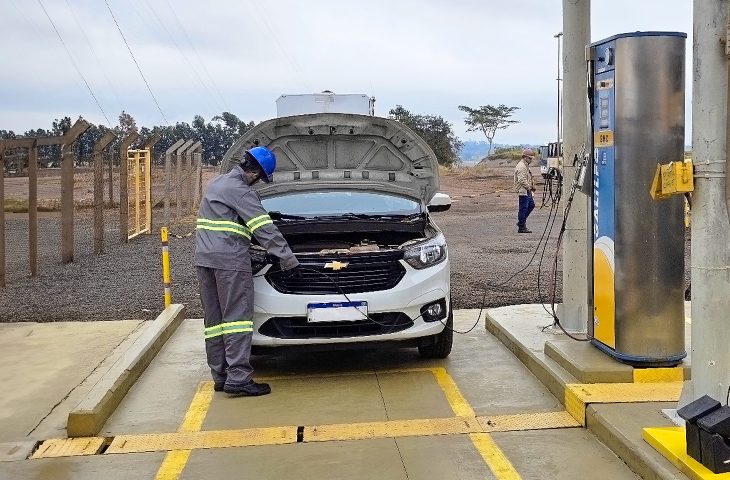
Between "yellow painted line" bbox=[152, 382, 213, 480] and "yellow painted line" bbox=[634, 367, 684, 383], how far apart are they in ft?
10.2

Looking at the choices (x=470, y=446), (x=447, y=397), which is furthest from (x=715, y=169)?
(x=447, y=397)

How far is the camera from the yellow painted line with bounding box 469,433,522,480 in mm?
4742

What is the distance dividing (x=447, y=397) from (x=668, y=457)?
6.77 feet

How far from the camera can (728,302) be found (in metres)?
4.57

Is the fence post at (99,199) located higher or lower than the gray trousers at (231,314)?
higher

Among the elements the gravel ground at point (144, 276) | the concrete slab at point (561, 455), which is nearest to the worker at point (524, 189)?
the gravel ground at point (144, 276)

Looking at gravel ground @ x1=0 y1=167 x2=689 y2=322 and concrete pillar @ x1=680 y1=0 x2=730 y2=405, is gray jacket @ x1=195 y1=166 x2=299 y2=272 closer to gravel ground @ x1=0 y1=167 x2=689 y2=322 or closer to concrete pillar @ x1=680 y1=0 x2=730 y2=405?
concrete pillar @ x1=680 y1=0 x2=730 y2=405

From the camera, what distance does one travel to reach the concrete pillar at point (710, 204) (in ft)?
14.8

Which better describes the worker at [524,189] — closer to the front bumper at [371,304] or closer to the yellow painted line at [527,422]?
the front bumper at [371,304]

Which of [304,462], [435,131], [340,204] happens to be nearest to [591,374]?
[304,462]

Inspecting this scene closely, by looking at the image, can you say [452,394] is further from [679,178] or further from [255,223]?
[679,178]

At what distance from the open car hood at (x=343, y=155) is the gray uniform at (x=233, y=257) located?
1.69 m

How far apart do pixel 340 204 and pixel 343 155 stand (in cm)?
101

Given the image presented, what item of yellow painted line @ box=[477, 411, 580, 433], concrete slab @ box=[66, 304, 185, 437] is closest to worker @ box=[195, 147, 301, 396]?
concrete slab @ box=[66, 304, 185, 437]
